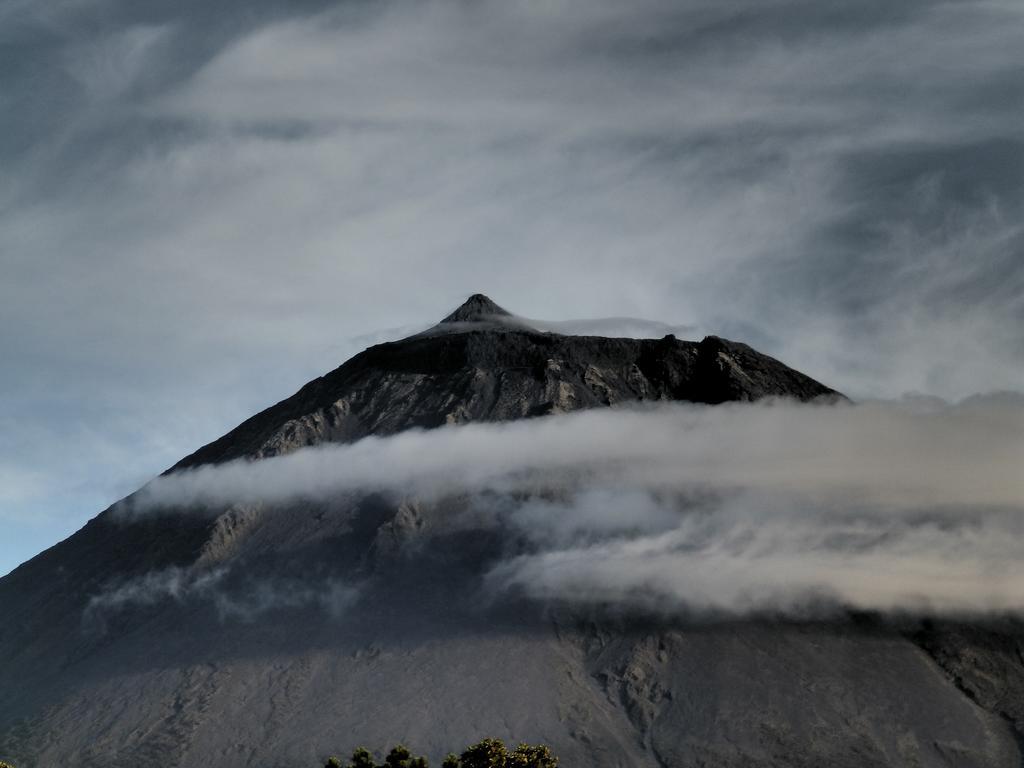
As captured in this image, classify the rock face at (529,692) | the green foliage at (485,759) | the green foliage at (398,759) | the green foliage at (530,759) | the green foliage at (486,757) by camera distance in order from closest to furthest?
1. the green foliage at (486,757)
2. the green foliage at (485,759)
3. the green foliage at (530,759)
4. the green foliage at (398,759)
5. the rock face at (529,692)

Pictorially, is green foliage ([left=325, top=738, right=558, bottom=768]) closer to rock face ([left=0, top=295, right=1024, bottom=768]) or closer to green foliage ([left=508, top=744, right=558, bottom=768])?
green foliage ([left=508, top=744, right=558, bottom=768])

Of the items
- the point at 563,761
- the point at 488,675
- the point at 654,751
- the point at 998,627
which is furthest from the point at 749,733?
the point at 998,627

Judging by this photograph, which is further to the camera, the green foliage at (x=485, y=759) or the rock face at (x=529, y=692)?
the rock face at (x=529, y=692)

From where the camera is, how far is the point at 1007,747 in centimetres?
16775

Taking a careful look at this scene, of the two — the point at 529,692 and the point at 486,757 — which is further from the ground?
the point at 486,757

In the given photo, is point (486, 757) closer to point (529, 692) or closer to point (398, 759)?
point (398, 759)

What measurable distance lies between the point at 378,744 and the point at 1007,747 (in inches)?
2818

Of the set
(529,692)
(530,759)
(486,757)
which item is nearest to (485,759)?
(486,757)

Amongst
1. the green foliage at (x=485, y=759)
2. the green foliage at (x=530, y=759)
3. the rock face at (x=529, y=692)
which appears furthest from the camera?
the rock face at (x=529, y=692)

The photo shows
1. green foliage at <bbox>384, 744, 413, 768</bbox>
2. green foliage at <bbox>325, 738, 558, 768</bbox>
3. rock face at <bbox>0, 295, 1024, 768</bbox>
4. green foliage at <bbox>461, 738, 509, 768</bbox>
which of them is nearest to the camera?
green foliage at <bbox>461, 738, 509, 768</bbox>

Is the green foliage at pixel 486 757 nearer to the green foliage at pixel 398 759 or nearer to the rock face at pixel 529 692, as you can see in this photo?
the green foliage at pixel 398 759

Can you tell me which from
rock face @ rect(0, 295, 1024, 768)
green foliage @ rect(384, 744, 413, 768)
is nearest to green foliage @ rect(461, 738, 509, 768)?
green foliage @ rect(384, 744, 413, 768)

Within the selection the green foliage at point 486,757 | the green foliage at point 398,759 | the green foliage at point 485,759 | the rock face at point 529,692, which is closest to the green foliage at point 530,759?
the green foliage at point 485,759

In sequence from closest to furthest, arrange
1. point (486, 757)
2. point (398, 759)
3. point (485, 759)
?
point (485, 759) → point (486, 757) → point (398, 759)
